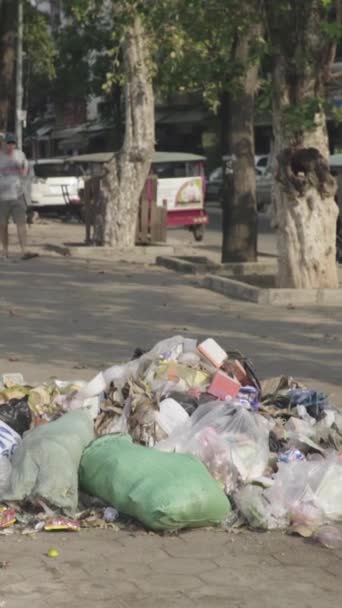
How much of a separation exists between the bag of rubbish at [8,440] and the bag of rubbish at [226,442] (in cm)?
70

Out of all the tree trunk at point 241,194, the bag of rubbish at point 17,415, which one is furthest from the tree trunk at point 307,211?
the bag of rubbish at point 17,415

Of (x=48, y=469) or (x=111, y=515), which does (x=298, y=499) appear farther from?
(x=48, y=469)

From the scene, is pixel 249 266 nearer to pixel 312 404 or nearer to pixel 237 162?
pixel 237 162

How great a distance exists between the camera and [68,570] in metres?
6.01

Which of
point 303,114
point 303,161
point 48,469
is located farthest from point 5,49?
point 48,469

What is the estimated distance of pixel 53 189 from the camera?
38.6 meters

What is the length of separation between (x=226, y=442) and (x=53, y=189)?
31.8m

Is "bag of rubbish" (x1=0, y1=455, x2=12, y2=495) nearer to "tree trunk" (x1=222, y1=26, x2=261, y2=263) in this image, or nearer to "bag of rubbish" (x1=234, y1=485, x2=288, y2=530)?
"bag of rubbish" (x1=234, y1=485, x2=288, y2=530)

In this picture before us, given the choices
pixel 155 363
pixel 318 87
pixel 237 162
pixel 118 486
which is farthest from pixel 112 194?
pixel 118 486

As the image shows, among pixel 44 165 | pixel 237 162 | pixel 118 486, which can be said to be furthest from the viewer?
pixel 44 165

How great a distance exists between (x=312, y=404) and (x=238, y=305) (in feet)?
23.3

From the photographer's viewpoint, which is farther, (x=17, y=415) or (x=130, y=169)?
(x=130, y=169)

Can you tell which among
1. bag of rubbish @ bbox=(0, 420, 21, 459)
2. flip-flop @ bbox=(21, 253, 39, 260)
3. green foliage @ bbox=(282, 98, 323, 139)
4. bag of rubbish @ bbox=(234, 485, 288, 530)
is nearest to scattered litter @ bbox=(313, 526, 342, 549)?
bag of rubbish @ bbox=(234, 485, 288, 530)

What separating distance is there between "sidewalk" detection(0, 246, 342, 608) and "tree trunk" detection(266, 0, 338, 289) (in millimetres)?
852
